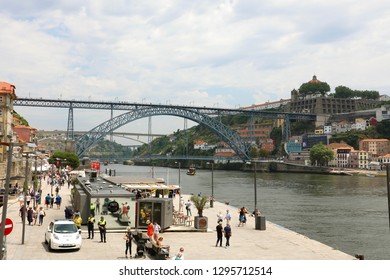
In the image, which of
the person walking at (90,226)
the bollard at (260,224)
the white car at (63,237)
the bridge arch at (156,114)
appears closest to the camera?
the white car at (63,237)

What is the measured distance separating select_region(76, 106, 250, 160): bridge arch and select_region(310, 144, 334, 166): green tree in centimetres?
1685

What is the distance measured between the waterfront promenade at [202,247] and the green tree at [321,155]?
3229 inches

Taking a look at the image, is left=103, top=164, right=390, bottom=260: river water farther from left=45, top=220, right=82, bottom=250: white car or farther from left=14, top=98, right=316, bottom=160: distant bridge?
left=14, top=98, right=316, bottom=160: distant bridge

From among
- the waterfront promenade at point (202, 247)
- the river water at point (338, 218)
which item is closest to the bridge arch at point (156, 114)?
the river water at point (338, 218)

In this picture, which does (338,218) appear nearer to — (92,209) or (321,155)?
(92,209)

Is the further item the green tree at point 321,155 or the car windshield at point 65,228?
the green tree at point 321,155

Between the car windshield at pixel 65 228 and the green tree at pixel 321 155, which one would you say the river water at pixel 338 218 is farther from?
the green tree at pixel 321 155

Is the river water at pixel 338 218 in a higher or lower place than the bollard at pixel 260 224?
lower

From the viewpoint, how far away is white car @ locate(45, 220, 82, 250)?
12.8m

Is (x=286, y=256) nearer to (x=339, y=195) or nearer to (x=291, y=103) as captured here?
(x=339, y=195)

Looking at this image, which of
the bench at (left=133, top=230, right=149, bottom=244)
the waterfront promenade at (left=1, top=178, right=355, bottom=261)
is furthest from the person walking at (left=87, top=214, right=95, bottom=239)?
the bench at (left=133, top=230, right=149, bottom=244)

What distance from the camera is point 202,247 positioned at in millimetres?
14320

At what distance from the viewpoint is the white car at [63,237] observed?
42.0 ft
